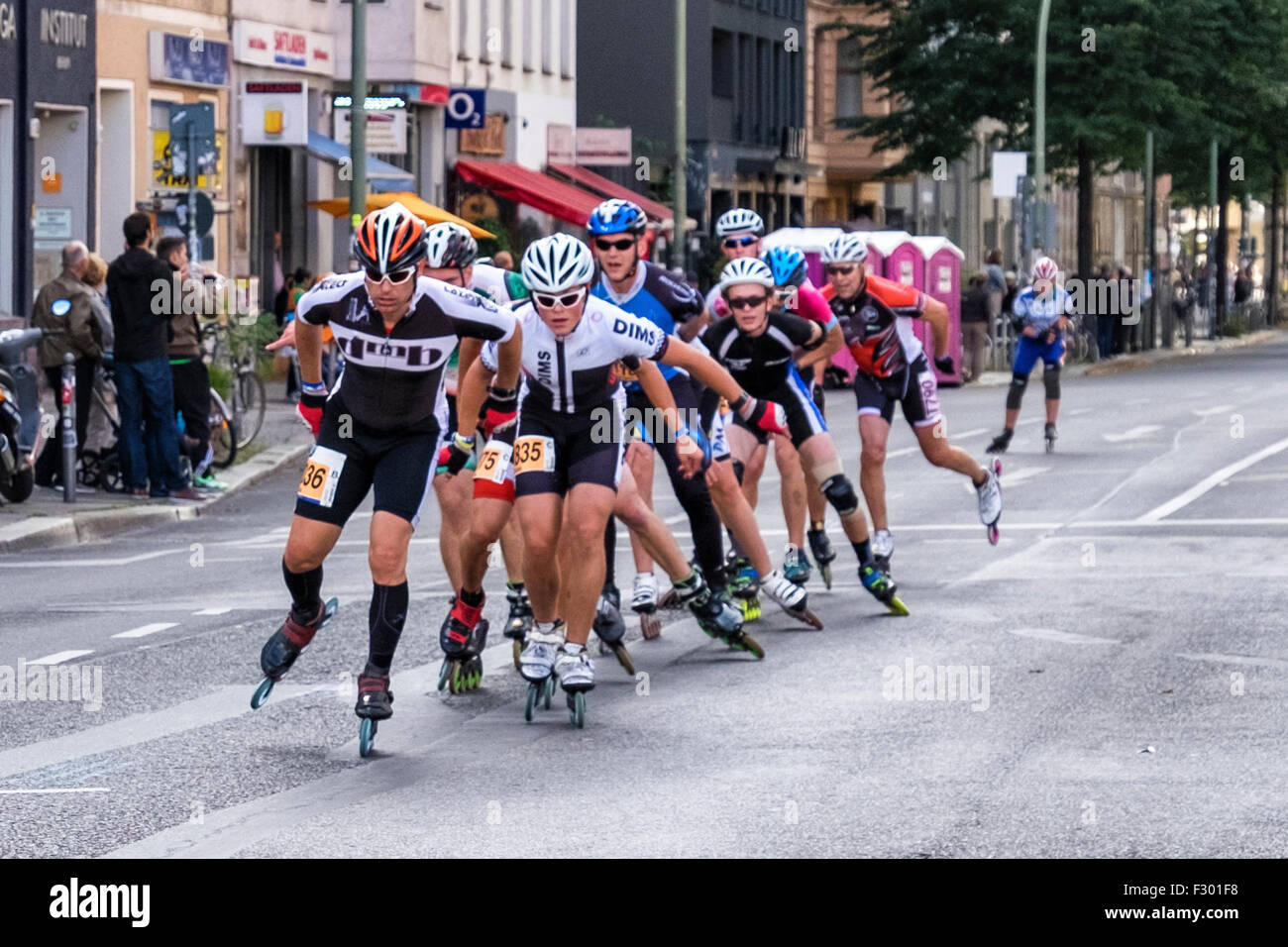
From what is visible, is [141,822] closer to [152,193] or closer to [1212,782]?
[1212,782]

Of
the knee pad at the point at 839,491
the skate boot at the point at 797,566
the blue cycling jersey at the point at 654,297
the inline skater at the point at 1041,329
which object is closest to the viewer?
the blue cycling jersey at the point at 654,297

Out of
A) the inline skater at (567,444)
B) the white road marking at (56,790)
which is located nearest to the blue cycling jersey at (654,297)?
the inline skater at (567,444)

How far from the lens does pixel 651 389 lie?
10414 mm

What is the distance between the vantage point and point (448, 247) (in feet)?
35.1

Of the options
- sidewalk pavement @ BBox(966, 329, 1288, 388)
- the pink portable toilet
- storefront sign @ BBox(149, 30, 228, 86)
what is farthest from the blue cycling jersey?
the pink portable toilet

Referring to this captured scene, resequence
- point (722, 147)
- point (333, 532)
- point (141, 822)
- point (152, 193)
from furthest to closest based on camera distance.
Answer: point (722, 147), point (152, 193), point (333, 532), point (141, 822)

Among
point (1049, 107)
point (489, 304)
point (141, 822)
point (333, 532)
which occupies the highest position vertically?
point (1049, 107)

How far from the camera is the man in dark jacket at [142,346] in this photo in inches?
750

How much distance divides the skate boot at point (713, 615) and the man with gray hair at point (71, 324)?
29.1 feet

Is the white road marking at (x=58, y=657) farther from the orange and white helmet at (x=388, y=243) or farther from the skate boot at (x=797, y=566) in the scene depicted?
the skate boot at (x=797, y=566)

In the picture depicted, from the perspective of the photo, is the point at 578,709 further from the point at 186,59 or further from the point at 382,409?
the point at 186,59

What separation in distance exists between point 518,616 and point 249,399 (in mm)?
14681

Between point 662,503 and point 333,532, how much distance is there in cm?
1023
